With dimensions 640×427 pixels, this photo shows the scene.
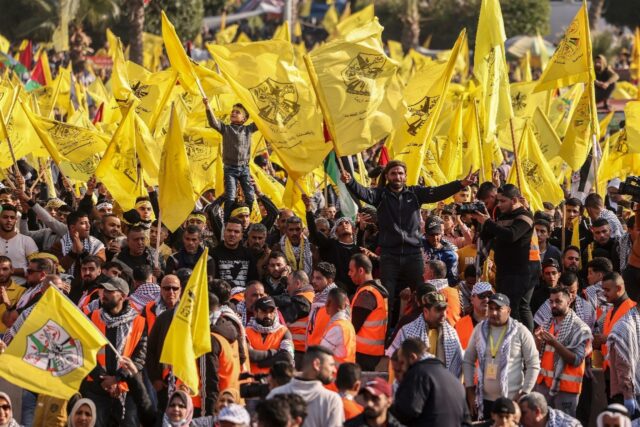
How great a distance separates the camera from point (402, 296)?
43.4 feet

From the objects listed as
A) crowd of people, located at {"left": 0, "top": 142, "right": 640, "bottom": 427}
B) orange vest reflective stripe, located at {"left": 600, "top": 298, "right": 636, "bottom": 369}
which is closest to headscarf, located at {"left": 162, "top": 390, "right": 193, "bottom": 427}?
crowd of people, located at {"left": 0, "top": 142, "right": 640, "bottom": 427}

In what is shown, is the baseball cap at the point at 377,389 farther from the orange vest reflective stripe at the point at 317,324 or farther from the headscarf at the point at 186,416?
the orange vest reflective stripe at the point at 317,324

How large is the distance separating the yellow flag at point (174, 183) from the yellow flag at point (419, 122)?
2117 mm

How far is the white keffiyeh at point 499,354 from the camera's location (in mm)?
11414

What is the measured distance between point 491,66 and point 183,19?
29.1m

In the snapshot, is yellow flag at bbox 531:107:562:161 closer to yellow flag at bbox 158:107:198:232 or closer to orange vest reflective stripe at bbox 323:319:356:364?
yellow flag at bbox 158:107:198:232

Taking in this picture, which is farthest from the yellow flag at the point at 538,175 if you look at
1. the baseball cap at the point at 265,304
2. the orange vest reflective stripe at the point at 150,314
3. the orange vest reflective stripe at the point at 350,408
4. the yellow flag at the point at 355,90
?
the orange vest reflective stripe at the point at 350,408

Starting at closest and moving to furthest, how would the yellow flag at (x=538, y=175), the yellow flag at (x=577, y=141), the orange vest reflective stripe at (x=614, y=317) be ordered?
the orange vest reflective stripe at (x=614, y=317), the yellow flag at (x=577, y=141), the yellow flag at (x=538, y=175)

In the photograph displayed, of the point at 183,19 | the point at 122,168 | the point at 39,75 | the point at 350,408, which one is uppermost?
the point at 183,19

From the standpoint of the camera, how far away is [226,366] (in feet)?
37.3

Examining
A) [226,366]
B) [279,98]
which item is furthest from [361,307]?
[279,98]

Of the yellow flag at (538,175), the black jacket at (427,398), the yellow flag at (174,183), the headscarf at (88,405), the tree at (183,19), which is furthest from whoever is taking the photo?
the tree at (183,19)

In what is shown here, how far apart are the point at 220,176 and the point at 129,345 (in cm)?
469

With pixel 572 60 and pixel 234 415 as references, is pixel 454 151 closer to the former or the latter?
pixel 572 60
